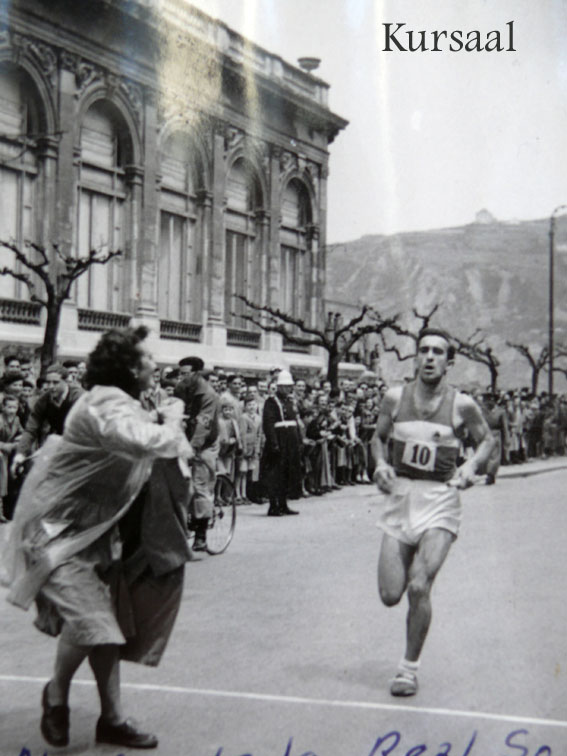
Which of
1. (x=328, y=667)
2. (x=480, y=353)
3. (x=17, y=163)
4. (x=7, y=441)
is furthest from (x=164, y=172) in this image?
(x=328, y=667)

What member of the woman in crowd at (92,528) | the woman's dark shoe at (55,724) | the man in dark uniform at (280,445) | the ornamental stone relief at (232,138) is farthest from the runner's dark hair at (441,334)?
the ornamental stone relief at (232,138)

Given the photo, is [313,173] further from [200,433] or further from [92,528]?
[92,528]

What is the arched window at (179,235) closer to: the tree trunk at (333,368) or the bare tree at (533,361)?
the tree trunk at (333,368)

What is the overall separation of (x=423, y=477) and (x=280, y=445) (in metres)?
9.13

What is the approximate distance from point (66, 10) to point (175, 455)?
21500mm

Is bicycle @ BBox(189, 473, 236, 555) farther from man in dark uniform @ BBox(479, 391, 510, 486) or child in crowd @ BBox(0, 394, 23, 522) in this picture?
man in dark uniform @ BBox(479, 391, 510, 486)

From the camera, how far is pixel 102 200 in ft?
88.7

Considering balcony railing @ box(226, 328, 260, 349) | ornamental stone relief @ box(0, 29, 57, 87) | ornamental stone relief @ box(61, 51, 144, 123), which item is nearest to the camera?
ornamental stone relief @ box(0, 29, 57, 87)

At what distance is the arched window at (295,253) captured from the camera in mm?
34875

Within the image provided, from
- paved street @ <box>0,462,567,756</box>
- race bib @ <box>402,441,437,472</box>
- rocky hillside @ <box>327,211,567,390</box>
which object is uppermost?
rocky hillside @ <box>327,211,567,390</box>

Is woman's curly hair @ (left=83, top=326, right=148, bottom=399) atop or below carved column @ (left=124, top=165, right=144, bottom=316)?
below

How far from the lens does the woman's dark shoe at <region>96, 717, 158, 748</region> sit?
4.91 meters

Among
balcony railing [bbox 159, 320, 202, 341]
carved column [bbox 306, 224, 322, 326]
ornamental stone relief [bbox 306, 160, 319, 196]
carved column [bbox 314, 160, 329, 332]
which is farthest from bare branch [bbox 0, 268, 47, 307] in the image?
carved column [bbox 314, 160, 329, 332]

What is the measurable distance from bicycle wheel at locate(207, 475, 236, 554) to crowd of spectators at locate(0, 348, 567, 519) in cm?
109
